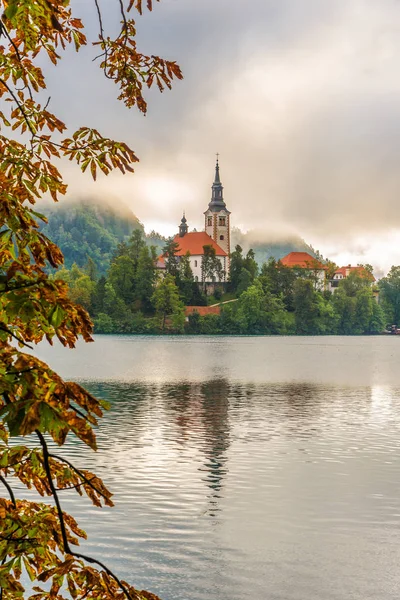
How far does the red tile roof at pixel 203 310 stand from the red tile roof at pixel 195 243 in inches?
930

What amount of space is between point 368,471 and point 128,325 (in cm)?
11328

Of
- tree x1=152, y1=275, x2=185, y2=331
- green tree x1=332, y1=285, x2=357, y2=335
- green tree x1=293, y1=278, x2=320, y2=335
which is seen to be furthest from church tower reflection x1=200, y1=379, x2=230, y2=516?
green tree x1=332, y1=285, x2=357, y2=335

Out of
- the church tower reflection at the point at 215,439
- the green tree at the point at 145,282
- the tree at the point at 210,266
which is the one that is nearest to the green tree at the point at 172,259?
the green tree at the point at 145,282

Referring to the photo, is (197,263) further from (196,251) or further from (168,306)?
(168,306)

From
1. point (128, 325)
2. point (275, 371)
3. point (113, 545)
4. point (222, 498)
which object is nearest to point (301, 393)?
point (275, 371)

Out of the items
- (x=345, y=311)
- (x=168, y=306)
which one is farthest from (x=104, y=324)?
(x=345, y=311)

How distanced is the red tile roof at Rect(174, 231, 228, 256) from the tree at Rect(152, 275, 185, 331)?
31.2 m

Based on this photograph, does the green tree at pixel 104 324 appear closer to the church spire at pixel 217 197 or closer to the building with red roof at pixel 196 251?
the building with red roof at pixel 196 251

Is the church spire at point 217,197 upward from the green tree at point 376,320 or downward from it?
upward

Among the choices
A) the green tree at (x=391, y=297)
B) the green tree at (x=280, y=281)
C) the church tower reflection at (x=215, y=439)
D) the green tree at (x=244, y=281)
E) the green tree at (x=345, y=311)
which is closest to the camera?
the church tower reflection at (x=215, y=439)

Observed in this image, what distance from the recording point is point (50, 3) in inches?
127

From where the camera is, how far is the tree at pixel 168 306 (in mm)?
130375

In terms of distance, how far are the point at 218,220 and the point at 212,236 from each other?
4.16 meters

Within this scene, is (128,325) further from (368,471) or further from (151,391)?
→ (368,471)
